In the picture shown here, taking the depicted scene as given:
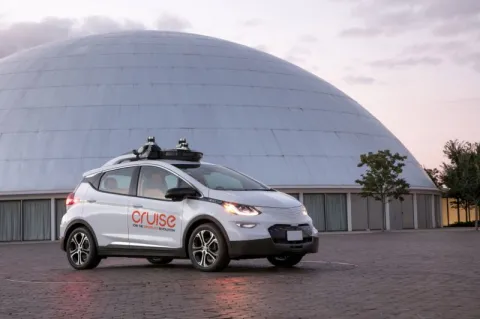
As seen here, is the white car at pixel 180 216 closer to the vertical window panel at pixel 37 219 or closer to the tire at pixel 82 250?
the tire at pixel 82 250

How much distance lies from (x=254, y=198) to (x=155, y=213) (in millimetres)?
1872

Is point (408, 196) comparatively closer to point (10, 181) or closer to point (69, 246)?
point (10, 181)

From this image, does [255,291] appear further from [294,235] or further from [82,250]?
[82,250]

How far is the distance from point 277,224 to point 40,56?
39.9m

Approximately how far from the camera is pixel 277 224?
13.0 metres

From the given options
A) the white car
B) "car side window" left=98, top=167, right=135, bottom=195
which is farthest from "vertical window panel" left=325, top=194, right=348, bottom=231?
"car side window" left=98, top=167, right=135, bottom=195

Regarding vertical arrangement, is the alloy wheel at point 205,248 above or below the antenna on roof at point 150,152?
below

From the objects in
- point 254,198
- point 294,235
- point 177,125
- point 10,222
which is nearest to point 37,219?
point 10,222

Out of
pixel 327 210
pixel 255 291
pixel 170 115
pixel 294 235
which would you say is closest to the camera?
pixel 255 291

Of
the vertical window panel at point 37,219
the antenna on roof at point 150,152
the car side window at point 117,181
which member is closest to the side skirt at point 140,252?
the car side window at point 117,181

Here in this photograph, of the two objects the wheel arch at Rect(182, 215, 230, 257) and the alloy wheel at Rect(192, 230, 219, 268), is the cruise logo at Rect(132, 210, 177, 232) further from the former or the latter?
the alloy wheel at Rect(192, 230, 219, 268)

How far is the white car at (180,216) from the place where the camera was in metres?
12.9

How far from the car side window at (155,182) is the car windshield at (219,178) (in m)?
0.24

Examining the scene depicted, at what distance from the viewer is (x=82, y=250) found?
1500cm
